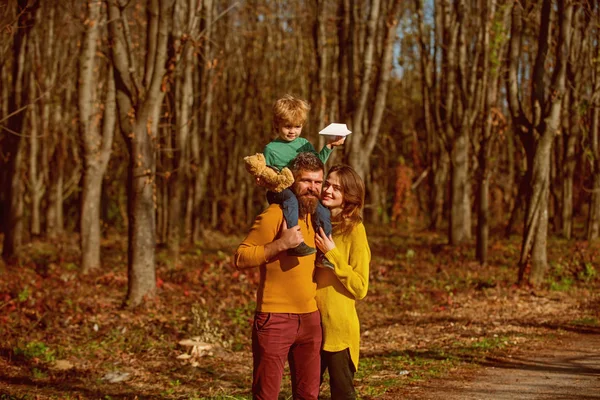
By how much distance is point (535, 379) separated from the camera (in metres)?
7.42

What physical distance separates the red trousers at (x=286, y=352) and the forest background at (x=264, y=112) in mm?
7006

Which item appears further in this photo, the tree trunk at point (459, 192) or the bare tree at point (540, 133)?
the tree trunk at point (459, 192)

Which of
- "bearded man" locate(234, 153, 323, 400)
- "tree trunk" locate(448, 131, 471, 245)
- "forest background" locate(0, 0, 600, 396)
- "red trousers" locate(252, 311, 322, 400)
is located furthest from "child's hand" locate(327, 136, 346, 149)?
"tree trunk" locate(448, 131, 471, 245)

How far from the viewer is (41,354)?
9305mm

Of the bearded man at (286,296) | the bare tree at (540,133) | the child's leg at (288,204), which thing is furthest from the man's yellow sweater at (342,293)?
the bare tree at (540,133)

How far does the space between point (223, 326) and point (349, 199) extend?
6760mm

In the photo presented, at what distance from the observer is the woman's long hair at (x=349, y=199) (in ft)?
14.9

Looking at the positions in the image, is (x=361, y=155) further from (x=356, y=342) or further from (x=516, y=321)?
(x=356, y=342)

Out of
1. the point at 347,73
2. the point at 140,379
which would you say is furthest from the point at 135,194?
the point at 347,73

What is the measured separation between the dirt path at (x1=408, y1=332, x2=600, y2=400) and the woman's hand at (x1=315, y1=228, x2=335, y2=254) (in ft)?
9.70

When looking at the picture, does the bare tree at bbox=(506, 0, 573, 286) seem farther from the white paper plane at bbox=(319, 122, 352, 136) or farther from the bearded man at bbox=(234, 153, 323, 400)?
the bearded man at bbox=(234, 153, 323, 400)

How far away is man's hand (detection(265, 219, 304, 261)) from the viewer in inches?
162

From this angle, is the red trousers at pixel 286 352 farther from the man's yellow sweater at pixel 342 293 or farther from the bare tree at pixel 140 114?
the bare tree at pixel 140 114

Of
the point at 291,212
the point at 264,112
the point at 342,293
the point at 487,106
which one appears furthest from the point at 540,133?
Result: the point at 264,112
